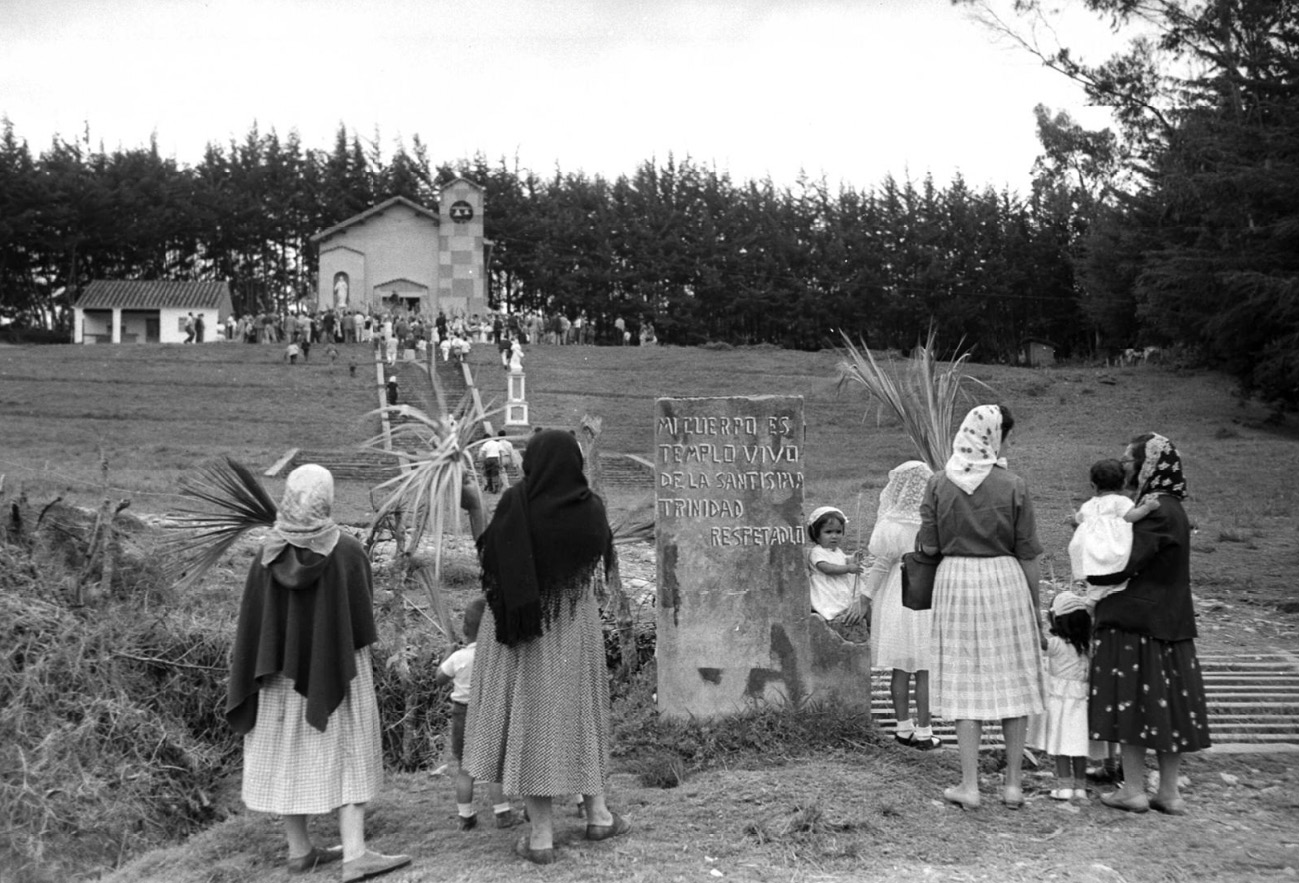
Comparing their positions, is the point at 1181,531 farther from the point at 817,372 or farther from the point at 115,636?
the point at 817,372

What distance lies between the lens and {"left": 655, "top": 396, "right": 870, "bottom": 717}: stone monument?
670 centimetres

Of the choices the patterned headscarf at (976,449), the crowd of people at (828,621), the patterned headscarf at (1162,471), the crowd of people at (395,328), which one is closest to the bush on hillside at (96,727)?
the crowd of people at (828,621)

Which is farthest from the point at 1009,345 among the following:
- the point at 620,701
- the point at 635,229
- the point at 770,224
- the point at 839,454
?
the point at 620,701

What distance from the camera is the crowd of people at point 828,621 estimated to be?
4938 millimetres

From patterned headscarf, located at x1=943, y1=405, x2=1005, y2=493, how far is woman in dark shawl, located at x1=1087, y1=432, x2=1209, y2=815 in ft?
2.21

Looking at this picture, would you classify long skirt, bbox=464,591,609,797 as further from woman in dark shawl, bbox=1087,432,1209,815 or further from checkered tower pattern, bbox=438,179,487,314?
checkered tower pattern, bbox=438,179,487,314

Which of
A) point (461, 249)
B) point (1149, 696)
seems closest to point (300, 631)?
point (1149, 696)

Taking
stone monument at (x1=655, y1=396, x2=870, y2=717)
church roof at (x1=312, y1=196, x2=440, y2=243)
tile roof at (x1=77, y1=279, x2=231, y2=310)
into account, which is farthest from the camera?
church roof at (x1=312, y1=196, x2=440, y2=243)

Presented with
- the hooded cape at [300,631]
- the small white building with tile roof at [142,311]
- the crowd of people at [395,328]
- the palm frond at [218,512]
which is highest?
the small white building with tile roof at [142,311]

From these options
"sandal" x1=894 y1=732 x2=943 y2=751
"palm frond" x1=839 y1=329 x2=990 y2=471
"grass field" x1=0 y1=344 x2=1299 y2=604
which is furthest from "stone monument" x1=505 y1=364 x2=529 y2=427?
"sandal" x1=894 y1=732 x2=943 y2=751

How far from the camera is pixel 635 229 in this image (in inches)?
2148

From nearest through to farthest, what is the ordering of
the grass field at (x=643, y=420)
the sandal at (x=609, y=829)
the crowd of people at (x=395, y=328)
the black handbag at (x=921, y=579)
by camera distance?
the sandal at (x=609, y=829)
the black handbag at (x=921, y=579)
the grass field at (x=643, y=420)
the crowd of people at (x=395, y=328)

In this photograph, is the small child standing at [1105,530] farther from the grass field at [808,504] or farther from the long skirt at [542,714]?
the long skirt at [542,714]

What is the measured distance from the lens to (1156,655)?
18.5ft
